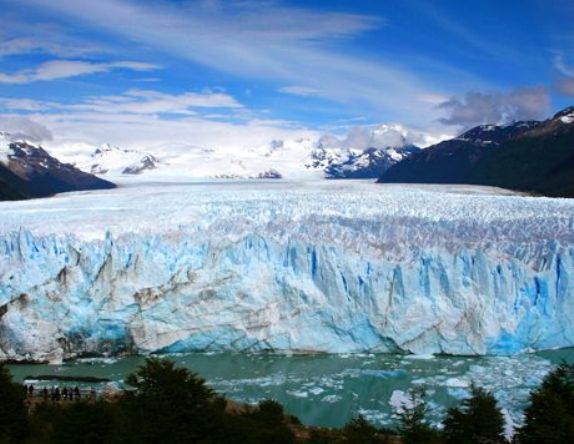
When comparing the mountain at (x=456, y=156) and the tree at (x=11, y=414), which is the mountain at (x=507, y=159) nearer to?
the mountain at (x=456, y=156)

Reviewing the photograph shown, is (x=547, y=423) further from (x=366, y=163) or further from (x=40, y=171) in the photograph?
(x=366, y=163)

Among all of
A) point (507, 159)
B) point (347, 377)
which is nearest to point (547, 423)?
point (347, 377)

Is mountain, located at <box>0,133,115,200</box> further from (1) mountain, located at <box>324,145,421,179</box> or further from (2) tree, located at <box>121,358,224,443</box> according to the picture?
(1) mountain, located at <box>324,145,421,179</box>

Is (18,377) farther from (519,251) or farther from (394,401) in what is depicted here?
(519,251)

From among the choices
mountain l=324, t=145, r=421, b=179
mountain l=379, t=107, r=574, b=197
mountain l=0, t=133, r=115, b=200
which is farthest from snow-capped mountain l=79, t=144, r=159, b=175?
mountain l=379, t=107, r=574, b=197

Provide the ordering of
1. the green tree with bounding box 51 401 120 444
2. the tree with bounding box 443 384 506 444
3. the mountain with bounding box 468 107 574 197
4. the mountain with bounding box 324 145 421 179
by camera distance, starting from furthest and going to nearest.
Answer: the mountain with bounding box 324 145 421 179 → the mountain with bounding box 468 107 574 197 → the tree with bounding box 443 384 506 444 → the green tree with bounding box 51 401 120 444

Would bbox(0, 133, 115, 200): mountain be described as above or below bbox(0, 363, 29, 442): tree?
above

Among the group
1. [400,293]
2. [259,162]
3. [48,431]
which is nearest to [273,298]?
[400,293]
